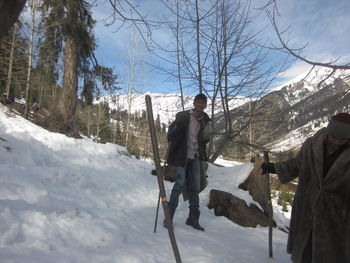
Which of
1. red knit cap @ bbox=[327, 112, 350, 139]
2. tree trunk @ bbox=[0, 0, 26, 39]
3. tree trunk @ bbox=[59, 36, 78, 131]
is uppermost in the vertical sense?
tree trunk @ bbox=[59, 36, 78, 131]

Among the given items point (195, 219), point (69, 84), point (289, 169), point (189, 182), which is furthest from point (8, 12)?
point (69, 84)

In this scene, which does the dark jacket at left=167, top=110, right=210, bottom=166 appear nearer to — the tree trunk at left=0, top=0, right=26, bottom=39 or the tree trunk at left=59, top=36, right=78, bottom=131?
the tree trunk at left=0, top=0, right=26, bottom=39

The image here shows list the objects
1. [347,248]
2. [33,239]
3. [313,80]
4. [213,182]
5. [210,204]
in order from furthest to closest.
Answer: [213,182], [210,204], [313,80], [33,239], [347,248]

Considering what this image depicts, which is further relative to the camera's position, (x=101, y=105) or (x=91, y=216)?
(x=101, y=105)

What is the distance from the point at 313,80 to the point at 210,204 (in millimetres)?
3001

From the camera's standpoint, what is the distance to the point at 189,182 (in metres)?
4.02

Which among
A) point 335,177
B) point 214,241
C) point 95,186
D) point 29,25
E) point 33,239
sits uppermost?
point 29,25

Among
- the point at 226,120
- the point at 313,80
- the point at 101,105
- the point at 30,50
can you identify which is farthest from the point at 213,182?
the point at 101,105

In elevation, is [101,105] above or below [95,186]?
above

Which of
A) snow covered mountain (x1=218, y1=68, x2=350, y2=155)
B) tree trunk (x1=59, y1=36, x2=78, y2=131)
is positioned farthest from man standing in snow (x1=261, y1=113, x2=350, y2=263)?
tree trunk (x1=59, y1=36, x2=78, y2=131)

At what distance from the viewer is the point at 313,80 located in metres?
3.76

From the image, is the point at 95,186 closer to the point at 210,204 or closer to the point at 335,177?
the point at 210,204

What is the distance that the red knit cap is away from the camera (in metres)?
2.25

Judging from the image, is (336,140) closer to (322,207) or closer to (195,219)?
(322,207)
